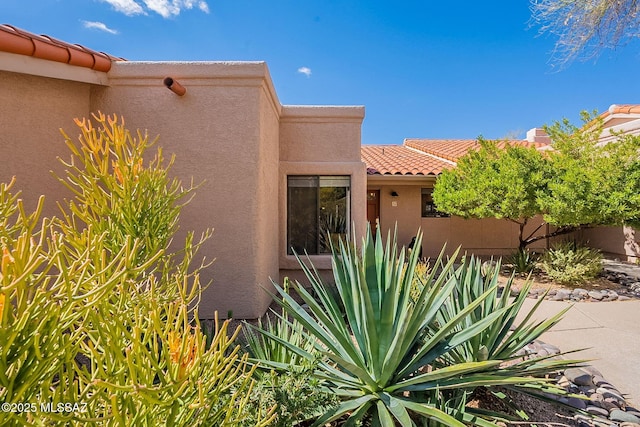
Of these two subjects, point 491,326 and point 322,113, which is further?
point 322,113

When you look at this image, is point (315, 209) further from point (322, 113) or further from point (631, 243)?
point (631, 243)

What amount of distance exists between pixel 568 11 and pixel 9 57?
12.7m

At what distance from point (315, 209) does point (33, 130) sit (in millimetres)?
6298

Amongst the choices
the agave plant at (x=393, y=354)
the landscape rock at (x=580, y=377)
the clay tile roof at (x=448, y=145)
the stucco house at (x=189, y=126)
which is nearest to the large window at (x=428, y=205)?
the clay tile roof at (x=448, y=145)

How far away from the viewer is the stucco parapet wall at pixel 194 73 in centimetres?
636

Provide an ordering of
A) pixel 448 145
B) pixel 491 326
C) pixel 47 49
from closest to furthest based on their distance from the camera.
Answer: pixel 491 326 < pixel 47 49 < pixel 448 145

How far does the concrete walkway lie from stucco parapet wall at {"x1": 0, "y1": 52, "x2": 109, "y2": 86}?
9142mm

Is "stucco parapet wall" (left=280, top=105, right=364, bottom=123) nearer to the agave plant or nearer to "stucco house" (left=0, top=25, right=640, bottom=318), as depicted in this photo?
"stucco house" (left=0, top=25, right=640, bottom=318)

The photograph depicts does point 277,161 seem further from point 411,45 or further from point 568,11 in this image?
point 411,45

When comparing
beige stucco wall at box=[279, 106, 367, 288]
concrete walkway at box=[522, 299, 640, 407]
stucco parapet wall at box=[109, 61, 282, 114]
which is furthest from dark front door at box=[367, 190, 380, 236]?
stucco parapet wall at box=[109, 61, 282, 114]

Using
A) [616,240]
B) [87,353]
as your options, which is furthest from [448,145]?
[87,353]

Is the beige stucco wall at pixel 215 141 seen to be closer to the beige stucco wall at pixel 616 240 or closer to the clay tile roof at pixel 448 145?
the clay tile roof at pixel 448 145

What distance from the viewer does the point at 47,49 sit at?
476cm

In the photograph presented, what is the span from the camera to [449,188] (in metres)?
12.3
